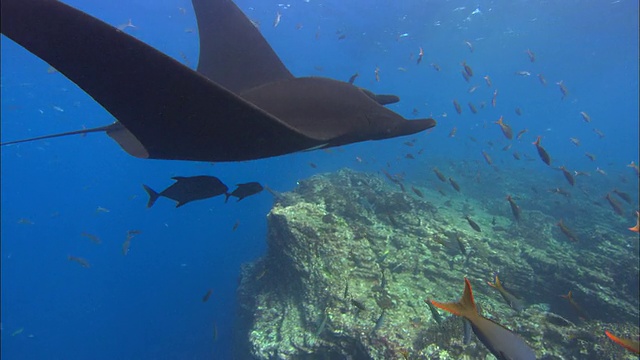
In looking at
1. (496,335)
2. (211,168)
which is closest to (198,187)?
(496,335)

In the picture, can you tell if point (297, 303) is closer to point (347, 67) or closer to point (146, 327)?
point (146, 327)

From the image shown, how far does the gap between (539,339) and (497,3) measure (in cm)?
3109

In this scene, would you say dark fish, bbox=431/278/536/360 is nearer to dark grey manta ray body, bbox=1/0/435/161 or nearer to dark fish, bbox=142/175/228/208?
dark grey manta ray body, bbox=1/0/435/161

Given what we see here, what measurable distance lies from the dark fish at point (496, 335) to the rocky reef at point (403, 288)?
108 inches

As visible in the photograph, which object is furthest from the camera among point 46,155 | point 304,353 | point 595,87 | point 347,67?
point 46,155

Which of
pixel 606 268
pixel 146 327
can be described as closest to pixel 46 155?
pixel 146 327

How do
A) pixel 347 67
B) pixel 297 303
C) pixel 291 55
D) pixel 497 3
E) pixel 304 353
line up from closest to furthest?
pixel 304 353 → pixel 297 303 → pixel 497 3 → pixel 291 55 → pixel 347 67

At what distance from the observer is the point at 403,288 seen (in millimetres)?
7172

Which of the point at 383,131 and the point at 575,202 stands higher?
the point at 383,131

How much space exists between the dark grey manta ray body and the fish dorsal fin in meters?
1.00

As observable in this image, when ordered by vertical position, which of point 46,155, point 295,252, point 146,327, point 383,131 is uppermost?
point 383,131

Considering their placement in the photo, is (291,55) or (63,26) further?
(291,55)

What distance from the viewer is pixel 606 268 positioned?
8.31 m

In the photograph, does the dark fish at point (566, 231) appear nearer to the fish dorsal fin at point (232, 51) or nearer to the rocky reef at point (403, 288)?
the rocky reef at point (403, 288)
